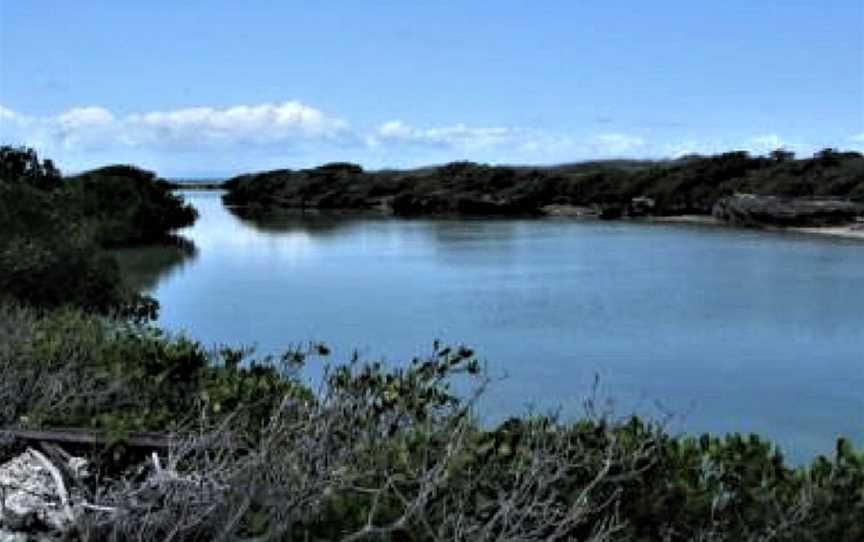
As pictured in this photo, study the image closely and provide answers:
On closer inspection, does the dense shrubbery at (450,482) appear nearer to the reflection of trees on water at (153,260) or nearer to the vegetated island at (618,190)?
the reflection of trees on water at (153,260)

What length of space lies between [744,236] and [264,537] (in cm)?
6085

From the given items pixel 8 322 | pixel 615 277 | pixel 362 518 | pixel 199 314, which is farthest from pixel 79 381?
pixel 615 277

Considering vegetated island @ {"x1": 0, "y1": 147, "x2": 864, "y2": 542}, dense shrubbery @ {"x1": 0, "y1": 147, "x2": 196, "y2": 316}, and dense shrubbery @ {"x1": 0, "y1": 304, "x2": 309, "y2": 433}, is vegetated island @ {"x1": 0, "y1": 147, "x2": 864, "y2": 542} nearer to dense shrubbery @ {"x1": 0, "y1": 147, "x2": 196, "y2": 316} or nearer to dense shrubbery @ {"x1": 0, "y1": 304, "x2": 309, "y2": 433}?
dense shrubbery @ {"x1": 0, "y1": 304, "x2": 309, "y2": 433}

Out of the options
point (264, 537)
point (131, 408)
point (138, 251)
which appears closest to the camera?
point (264, 537)

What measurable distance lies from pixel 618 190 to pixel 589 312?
5934 centimetres

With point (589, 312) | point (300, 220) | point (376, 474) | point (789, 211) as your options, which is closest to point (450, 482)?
point (376, 474)

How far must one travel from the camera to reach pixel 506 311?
31.3 m

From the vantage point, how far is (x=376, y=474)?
4.32 metres

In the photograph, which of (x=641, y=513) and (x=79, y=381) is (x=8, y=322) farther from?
(x=641, y=513)

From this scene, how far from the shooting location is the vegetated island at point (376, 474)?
3939mm

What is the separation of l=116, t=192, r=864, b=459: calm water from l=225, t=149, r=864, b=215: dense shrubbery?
57.5ft

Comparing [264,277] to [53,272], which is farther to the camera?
[264,277]

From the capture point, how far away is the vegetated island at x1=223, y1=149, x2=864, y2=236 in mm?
70812

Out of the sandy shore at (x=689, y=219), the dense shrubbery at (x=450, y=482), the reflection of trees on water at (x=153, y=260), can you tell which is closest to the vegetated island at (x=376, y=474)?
the dense shrubbery at (x=450, y=482)
